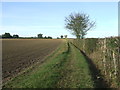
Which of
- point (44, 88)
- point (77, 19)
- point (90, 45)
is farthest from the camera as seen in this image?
point (77, 19)

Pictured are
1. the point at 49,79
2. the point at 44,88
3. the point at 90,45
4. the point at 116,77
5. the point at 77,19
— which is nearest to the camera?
the point at 44,88

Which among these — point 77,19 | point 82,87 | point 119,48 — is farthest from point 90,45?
point 77,19

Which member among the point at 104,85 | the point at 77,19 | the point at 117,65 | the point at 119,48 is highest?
the point at 77,19

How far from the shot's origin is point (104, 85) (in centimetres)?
969

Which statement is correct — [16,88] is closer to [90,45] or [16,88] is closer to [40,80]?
[40,80]

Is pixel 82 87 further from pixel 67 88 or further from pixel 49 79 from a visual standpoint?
pixel 49 79

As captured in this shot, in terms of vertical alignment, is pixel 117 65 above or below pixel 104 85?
above

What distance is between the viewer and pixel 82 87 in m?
8.70

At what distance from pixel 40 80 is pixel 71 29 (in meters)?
47.3

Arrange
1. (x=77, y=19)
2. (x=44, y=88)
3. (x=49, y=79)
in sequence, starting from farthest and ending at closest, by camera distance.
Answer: (x=77, y=19), (x=49, y=79), (x=44, y=88)

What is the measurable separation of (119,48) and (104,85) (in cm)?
219

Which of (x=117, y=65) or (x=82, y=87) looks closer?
(x=82, y=87)

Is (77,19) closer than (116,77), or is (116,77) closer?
(116,77)

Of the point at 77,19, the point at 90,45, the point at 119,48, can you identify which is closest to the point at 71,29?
the point at 77,19
